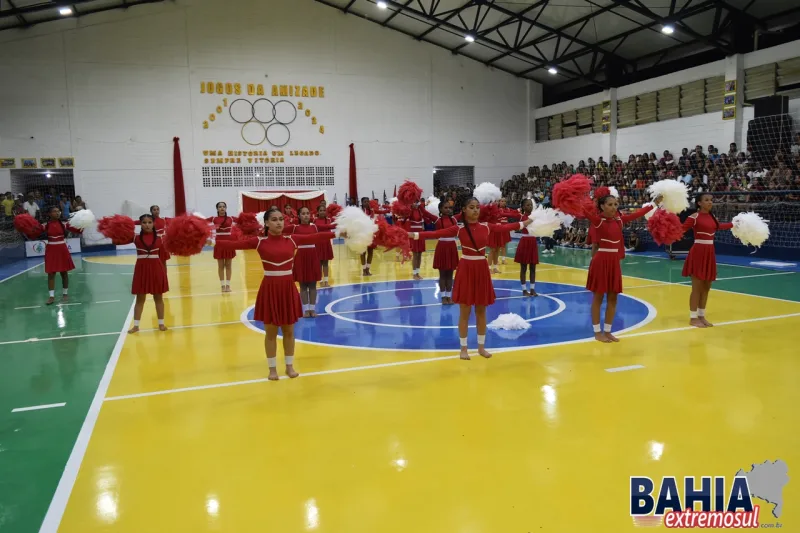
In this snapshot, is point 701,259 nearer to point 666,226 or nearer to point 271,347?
point 666,226

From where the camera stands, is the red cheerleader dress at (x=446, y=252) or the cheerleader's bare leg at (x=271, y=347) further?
the red cheerleader dress at (x=446, y=252)

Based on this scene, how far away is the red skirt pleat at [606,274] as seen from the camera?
6531 mm

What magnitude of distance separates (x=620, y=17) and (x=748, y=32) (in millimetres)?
3838

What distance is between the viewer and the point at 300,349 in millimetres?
6609

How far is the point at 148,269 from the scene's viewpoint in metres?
7.63

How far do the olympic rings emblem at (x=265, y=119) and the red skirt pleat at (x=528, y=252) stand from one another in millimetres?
16546

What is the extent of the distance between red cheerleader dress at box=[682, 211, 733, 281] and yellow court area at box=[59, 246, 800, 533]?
0.80 metres

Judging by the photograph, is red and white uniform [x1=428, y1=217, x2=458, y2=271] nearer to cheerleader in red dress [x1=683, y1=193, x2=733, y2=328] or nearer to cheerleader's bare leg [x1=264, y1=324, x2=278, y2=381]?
cheerleader in red dress [x1=683, y1=193, x2=733, y2=328]

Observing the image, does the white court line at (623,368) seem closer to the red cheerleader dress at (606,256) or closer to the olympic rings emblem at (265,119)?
the red cheerleader dress at (606,256)

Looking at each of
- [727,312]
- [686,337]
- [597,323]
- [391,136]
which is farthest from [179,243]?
[391,136]

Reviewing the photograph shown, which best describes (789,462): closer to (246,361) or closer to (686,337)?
(686,337)

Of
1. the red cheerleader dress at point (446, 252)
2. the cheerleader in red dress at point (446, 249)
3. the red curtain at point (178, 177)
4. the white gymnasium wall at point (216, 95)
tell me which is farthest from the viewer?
the red curtain at point (178, 177)

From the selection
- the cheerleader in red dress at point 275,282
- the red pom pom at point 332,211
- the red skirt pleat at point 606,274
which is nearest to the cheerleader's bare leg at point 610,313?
the red skirt pleat at point 606,274

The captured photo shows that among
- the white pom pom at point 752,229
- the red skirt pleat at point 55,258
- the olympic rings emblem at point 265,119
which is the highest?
the olympic rings emblem at point 265,119
